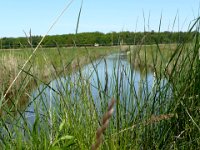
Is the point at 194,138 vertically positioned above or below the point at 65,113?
below

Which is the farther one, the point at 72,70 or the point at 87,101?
the point at 72,70

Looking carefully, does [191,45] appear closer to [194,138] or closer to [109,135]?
[194,138]

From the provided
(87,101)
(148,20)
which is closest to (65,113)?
(87,101)

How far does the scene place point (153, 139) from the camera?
1.70 metres

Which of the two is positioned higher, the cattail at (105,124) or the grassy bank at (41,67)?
the cattail at (105,124)

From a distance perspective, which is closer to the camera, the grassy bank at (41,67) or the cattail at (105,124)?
the cattail at (105,124)

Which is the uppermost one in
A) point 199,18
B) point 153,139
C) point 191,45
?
point 199,18

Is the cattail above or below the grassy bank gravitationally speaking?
above

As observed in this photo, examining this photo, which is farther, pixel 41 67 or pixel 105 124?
pixel 41 67

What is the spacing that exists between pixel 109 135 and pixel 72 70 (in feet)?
2.60

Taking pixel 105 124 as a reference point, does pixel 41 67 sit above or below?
below

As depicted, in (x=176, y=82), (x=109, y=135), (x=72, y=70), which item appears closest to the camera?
(x=109, y=135)

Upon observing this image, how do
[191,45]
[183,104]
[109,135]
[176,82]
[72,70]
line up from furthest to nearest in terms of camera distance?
[72,70], [191,45], [176,82], [183,104], [109,135]

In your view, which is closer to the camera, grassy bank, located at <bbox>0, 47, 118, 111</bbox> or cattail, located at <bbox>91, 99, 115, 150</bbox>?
cattail, located at <bbox>91, 99, 115, 150</bbox>
